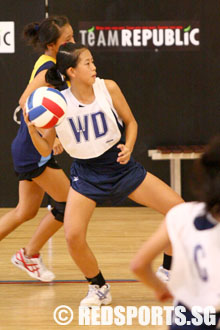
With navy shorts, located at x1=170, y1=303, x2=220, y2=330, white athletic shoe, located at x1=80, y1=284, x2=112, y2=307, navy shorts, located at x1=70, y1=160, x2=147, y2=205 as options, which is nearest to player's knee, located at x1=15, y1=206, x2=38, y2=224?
navy shorts, located at x1=70, y1=160, x2=147, y2=205

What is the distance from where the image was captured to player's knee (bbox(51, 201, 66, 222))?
14.5 ft

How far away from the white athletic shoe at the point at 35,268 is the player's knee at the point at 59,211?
0.32 meters

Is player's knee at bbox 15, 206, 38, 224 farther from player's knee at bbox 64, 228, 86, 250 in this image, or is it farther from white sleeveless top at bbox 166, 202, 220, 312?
white sleeveless top at bbox 166, 202, 220, 312

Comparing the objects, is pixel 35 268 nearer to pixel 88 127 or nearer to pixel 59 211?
pixel 59 211

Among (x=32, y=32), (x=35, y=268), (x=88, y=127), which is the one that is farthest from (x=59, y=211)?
(x=32, y=32)

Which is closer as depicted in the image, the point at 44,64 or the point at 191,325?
the point at 191,325

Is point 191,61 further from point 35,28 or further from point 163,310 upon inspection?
point 163,310

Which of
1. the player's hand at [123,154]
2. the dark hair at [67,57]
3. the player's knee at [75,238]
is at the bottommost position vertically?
the player's knee at [75,238]

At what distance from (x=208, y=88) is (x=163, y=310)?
3416 millimetres

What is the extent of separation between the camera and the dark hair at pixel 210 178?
2.10 metres

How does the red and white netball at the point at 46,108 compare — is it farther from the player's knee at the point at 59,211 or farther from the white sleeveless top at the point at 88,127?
the player's knee at the point at 59,211

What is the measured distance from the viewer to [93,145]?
3906 mm

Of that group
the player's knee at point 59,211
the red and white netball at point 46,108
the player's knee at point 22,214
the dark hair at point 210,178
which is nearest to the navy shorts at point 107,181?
the red and white netball at point 46,108

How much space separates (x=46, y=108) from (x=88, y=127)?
0.99ft
